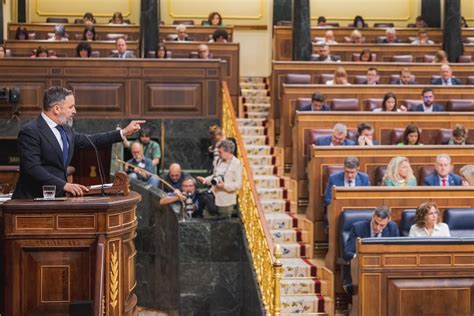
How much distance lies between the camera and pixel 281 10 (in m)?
14.7

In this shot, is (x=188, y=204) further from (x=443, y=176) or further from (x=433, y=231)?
(x=433, y=231)

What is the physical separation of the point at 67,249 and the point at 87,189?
13.9 inches

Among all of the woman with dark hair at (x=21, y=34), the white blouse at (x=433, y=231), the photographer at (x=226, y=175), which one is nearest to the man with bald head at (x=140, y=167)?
the photographer at (x=226, y=175)

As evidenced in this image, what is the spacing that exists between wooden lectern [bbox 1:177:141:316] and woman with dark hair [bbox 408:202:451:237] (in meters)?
2.60

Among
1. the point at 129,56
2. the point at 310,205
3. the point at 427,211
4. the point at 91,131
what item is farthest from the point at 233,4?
the point at 427,211

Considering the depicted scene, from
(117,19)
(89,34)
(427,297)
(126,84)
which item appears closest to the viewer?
(427,297)

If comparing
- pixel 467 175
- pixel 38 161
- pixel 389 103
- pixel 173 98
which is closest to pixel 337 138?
pixel 467 175

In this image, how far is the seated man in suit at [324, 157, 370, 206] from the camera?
279 inches

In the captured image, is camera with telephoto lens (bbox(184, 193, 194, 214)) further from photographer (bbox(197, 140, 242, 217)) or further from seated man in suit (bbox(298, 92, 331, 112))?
seated man in suit (bbox(298, 92, 331, 112))

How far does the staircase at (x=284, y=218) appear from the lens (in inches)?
271

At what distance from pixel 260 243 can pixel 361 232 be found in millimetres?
826

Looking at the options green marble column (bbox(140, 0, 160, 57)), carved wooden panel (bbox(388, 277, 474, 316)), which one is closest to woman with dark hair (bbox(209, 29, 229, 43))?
green marble column (bbox(140, 0, 160, 57))

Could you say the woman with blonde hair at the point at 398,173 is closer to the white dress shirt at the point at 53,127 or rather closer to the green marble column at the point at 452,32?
the white dress shirt at the point at 53,127

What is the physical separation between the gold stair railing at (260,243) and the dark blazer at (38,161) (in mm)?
1811
